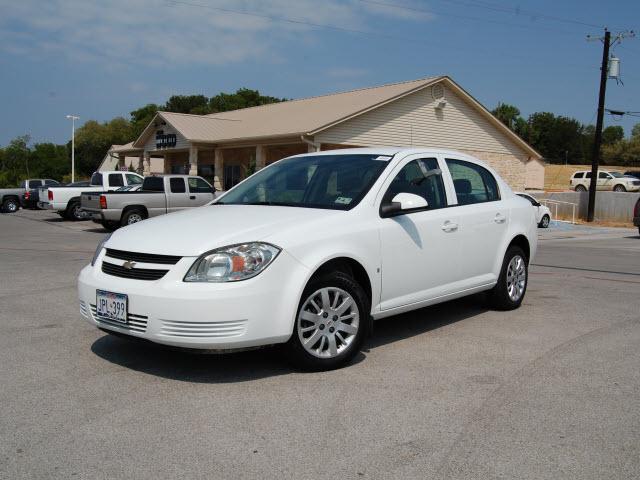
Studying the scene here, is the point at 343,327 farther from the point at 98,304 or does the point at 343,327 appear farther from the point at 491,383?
the point at 98,304

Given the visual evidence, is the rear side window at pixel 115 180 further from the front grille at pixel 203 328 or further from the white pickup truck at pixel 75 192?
the front grille at pixel 203 328

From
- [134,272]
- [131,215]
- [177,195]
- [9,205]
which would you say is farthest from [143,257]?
[9,205]

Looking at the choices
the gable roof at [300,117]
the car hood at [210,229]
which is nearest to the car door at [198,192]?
the gable roof at [300,117]

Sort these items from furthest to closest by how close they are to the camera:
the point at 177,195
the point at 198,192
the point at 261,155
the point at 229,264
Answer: the point at 261,155
the point at 198,192
the point at 177,195
the point at 229,264

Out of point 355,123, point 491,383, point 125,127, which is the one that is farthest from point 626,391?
point 125,127

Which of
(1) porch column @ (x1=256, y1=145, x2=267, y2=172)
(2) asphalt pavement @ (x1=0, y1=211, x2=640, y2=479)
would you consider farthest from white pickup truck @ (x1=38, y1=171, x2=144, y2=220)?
(2) asphalt pavement @ (x1=0, y1=211, x2=640, y2=479)

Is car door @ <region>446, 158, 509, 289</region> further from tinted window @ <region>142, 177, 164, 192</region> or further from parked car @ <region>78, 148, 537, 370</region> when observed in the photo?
tinted window @ <region>142, 177, 164, 192</region>

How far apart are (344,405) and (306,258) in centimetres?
111

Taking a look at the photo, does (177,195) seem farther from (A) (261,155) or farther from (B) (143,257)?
(B) (143,257)

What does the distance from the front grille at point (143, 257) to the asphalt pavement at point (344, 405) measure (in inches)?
34.1

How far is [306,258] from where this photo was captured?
15.8ft

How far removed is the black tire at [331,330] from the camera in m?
4.85

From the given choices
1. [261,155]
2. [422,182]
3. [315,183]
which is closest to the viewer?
[315,183]

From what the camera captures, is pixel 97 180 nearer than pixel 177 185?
No
